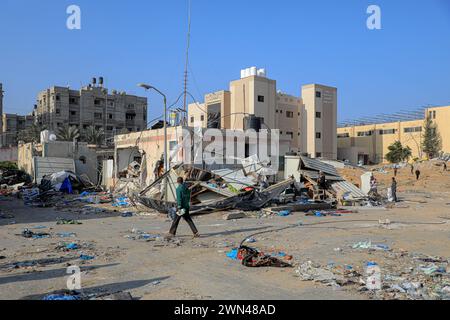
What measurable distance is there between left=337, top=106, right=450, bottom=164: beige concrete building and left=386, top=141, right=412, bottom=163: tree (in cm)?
408

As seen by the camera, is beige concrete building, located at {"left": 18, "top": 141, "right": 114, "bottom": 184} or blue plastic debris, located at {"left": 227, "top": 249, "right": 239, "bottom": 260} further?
beige concrete building, located at {"left": 18, "top": 141, "right": 114, "bottom": 184}

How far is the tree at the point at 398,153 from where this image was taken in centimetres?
6425

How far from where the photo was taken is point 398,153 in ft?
211

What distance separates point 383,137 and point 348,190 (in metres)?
56.2

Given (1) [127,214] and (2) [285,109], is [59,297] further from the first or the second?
(2) [285,109]

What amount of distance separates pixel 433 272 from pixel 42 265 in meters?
7.00

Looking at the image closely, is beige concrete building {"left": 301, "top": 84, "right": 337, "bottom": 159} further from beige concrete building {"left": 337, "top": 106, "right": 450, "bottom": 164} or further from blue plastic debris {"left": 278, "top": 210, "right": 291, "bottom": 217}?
blue plastic debris {"left": 278, "top": 210, "right": 291, "bottom": 217}

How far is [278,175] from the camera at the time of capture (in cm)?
2445

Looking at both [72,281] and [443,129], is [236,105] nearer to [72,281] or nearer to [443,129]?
[443,129]

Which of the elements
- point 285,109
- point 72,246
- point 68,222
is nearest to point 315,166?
point 68,222

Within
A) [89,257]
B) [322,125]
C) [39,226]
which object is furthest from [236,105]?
[89,257]

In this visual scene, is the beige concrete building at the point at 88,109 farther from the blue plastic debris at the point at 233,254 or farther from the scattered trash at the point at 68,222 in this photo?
the blue plastic debris at the point at 233,254

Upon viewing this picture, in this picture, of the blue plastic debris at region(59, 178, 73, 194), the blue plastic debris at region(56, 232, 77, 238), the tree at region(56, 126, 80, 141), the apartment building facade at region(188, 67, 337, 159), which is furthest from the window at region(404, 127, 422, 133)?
the blue plastic debris at region(56, 232, 77, 238)

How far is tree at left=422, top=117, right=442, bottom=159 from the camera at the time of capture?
210 feet
